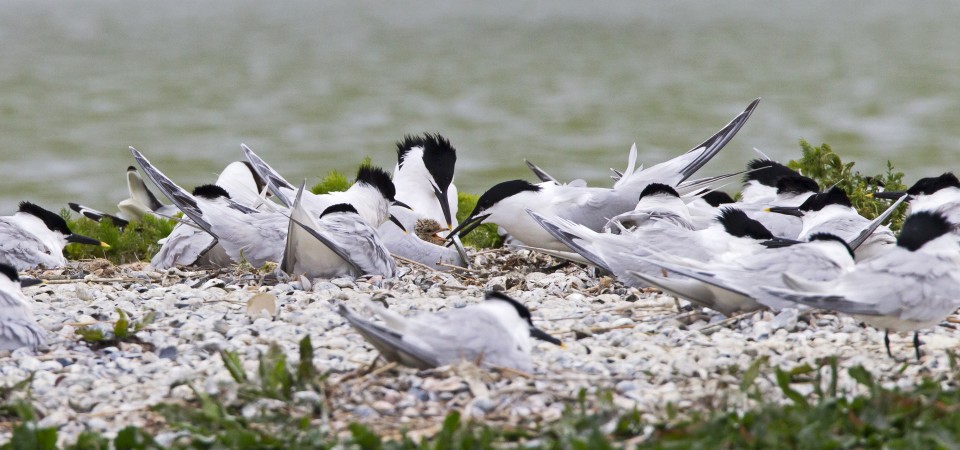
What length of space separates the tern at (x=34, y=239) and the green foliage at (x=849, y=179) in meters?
4.00

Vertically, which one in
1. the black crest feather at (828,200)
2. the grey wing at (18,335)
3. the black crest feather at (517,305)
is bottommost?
the grey wing at (18,335)

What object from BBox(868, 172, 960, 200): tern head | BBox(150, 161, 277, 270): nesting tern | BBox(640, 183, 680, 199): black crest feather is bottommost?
BBox(150, 161, 277, 270): nesting tern

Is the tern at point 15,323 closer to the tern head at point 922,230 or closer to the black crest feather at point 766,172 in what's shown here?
the tern head at point 922,230

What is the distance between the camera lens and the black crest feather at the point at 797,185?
6148mm

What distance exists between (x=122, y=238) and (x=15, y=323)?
9.68 feet

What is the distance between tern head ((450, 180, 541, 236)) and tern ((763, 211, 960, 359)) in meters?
2.28

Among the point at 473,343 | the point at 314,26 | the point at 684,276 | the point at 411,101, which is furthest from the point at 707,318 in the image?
the point at 314,26

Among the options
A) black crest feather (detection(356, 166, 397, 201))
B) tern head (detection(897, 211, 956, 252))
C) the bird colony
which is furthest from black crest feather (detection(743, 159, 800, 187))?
tern head (detection(897, 211, 956, 252))

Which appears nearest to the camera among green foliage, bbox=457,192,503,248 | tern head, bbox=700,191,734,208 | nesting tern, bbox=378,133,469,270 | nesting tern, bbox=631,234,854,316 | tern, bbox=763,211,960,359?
tern, bbox=763,211,960,359

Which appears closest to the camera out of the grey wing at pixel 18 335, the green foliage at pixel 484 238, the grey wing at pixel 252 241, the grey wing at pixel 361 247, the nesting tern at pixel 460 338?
the nesting tern at pixel 460 338

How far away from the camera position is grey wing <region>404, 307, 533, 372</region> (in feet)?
11.7

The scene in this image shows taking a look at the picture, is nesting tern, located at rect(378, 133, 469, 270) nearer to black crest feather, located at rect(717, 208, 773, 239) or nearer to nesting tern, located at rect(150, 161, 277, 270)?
nesting tern, located at rect(150, 161, 277, 270)

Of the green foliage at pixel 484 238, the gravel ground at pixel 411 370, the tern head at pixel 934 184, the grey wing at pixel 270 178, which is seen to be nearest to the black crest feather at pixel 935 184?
the tern head at pixel 934 184

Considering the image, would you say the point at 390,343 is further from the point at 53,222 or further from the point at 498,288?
the point at 53,222
